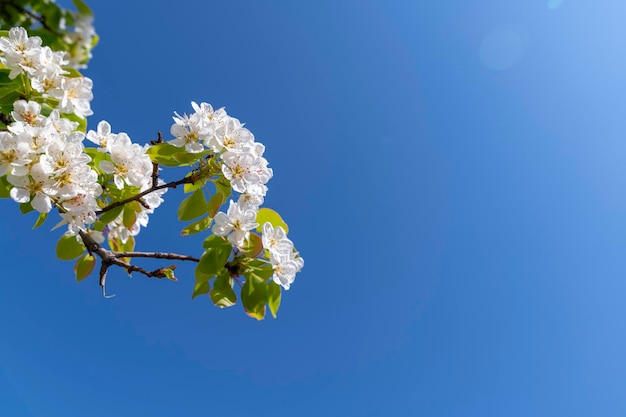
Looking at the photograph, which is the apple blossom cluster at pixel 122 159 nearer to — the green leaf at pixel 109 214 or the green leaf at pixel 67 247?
the green leaf at pixel 109 214

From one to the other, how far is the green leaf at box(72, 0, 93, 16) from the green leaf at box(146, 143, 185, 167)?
131 centimetres

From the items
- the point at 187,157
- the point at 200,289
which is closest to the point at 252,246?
the point at 200,289

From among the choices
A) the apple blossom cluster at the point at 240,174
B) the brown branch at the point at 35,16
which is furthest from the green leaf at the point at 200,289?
the brown branch at the point at 35,16

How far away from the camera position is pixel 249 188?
173 cm

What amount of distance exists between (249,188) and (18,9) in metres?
1.29

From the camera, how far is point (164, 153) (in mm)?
1754

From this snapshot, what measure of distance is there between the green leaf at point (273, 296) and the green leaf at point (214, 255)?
0.22 meters

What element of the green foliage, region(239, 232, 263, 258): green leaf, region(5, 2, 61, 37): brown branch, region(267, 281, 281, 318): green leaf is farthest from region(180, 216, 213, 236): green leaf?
region(5, 2, 61, 37): brown branch

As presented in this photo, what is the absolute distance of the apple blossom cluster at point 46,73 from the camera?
60.4 inches

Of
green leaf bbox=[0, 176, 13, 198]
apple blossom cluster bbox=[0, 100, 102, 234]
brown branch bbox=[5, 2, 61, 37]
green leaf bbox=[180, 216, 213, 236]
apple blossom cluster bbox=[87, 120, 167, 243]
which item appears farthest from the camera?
green leaf bbox=[180, 216, 213, 236]

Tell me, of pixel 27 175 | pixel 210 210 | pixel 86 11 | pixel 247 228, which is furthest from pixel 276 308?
pixel 86 11

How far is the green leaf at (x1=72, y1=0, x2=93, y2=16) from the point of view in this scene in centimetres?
A: 45

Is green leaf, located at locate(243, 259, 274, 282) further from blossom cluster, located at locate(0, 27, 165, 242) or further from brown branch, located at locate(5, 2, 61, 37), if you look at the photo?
brown branch, located at locate(5, 2, 61, 37)

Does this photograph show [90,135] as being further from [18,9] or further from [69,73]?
[18,9]
